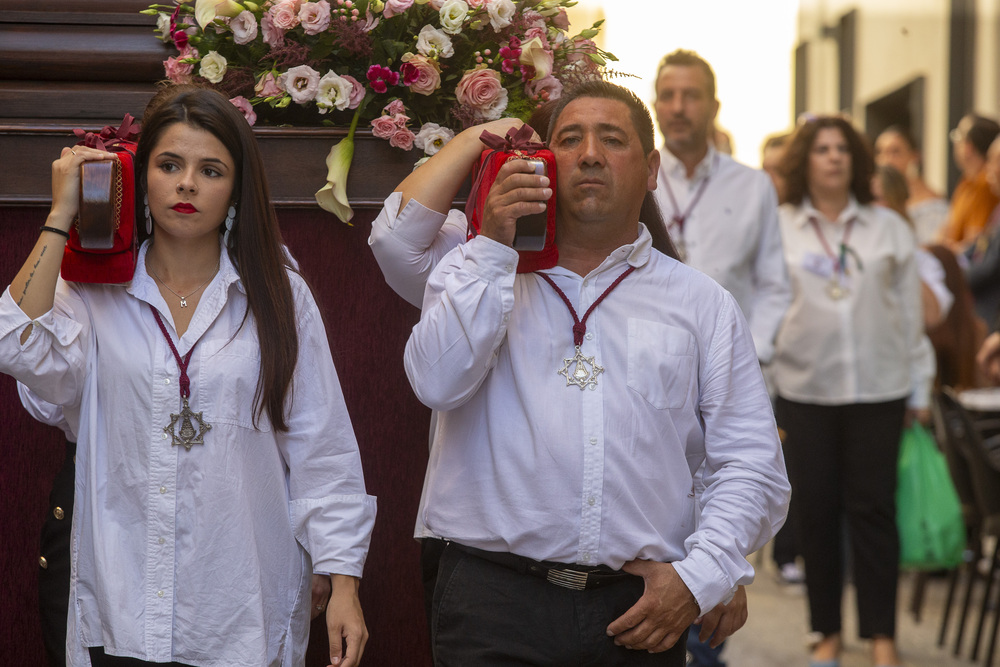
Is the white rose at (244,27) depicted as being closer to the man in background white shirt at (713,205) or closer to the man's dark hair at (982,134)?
the man in background white shirt at (713,205)

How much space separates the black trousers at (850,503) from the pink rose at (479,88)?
94.0 inches

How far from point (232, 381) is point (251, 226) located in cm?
30

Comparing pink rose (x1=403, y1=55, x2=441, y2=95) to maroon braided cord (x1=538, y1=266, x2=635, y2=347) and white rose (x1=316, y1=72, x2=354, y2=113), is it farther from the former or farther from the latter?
maroon braided cord (x1=538, y1=266, x2=635, y2=347)

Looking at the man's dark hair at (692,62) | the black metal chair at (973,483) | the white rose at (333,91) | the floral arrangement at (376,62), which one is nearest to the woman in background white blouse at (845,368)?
A: the black metal chair at (973,483)

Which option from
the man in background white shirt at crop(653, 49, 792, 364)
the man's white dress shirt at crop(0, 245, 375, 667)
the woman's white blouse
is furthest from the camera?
the woman's white blouse

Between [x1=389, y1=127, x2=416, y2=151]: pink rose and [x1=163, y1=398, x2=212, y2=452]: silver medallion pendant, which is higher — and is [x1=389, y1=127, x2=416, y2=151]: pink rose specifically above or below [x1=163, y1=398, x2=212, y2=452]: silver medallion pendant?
above

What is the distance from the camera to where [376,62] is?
269 centimetres

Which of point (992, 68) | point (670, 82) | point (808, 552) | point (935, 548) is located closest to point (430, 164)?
point (670, 82)

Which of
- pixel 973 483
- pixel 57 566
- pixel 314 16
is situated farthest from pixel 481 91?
pixel 973 483

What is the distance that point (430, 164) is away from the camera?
2402mm

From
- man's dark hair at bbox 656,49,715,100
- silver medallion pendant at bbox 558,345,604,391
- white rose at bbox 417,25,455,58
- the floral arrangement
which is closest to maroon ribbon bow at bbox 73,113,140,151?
the floral arrangement

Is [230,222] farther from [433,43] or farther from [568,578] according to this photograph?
[568,578]

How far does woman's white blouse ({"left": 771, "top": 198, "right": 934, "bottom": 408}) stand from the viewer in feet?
14.8

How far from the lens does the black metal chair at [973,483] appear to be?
434 cm
